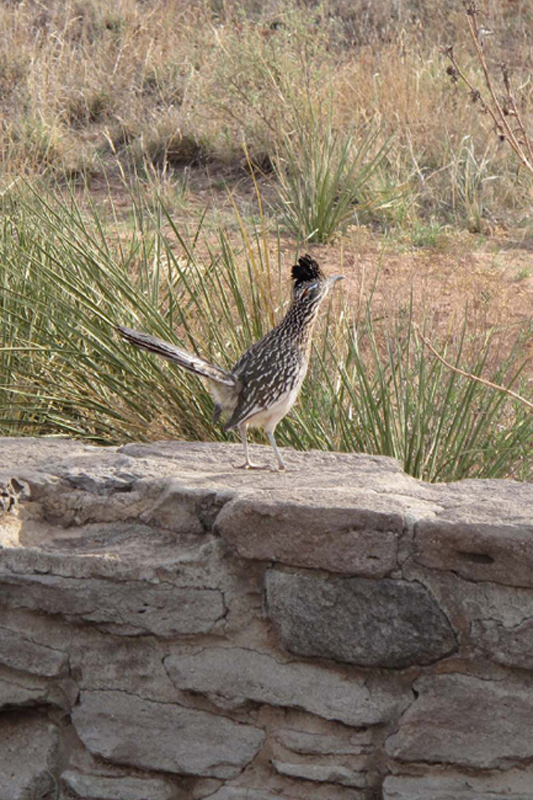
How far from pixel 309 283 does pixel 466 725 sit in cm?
135

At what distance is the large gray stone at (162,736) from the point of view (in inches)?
109

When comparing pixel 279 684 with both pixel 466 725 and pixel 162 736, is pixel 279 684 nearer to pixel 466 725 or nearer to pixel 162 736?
pixel 162 736

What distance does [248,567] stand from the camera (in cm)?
276

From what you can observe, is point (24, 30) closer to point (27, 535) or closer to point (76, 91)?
point (76, 91)

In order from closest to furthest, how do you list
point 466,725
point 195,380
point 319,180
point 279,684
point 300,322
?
point 466,725 < point 279,684 < point 300,322 < point 195,380 < point 319,180

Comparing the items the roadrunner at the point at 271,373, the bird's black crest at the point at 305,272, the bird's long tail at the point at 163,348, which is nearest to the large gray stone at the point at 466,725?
the roadrunner at the point at 271,373

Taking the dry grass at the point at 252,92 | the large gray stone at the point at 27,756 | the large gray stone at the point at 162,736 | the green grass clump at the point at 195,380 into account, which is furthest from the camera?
the dry grass at the point at 252,92

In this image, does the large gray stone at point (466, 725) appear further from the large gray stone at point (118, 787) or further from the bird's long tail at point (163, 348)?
the bird's long tail at point (163, 348)

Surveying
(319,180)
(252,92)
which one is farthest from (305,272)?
(252,92)

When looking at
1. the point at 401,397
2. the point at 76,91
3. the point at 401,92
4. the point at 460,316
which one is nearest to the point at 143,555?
the point at 401,397

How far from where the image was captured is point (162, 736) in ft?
9.20

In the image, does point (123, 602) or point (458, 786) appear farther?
point (123, 602)

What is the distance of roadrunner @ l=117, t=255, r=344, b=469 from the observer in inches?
124

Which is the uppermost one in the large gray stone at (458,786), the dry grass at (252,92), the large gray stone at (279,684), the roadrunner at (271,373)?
the roadrunner at (271,373)
